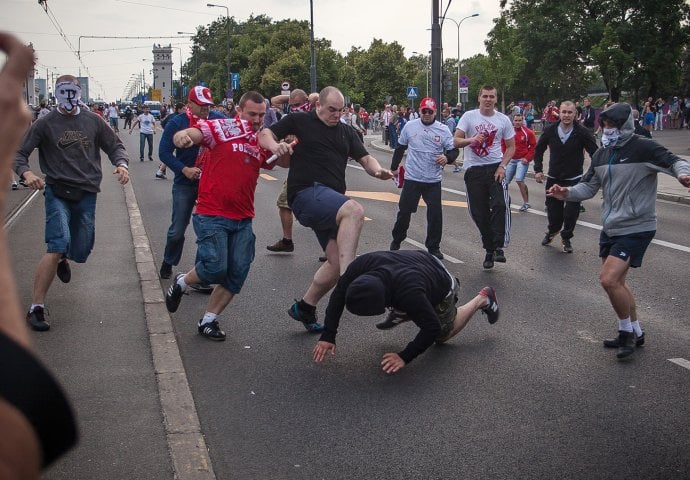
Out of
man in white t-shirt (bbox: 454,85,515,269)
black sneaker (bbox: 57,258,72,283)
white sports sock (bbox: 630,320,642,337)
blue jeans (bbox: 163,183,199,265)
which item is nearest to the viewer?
white sports sock (bbox: 630,320,642,337)

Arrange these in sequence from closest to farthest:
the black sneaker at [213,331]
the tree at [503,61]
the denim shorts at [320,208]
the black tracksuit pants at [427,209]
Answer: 1. the black sneaker at [213,331]
2. the denim shorts at [320,208]
3. the black tracksuit pants at [427,209]
4. the tree at [503,61]

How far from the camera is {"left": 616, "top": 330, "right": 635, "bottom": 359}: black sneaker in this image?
20.9 ft

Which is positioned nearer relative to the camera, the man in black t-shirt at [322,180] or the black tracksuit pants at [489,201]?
the man in black t-shirt at [322,180]

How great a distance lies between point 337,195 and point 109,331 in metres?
2.11

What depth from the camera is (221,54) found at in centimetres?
10306

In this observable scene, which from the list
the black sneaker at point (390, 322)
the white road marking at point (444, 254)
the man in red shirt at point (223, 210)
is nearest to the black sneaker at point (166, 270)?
the man in red shirt at point (223, 210)

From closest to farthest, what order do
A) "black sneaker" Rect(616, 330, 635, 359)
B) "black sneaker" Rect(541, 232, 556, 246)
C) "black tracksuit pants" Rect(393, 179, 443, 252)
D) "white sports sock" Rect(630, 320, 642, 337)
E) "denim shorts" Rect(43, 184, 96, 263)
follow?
"black sneaker" Rect(616, 330, 635, 359), "white sports sock" Rect(630, 320, 642, 337), "denim shorts" Rect(43, 184, 96, 263), "black tracksuit pants" Rect(393, 179, 443, 252), "black sneaker" Rect(541, 232, 556, 246)

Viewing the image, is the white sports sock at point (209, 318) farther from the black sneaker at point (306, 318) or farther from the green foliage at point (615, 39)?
the green foliage at point (615, 39)

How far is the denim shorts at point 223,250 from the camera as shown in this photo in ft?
21.8

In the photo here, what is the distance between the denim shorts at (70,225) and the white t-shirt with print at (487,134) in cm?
460

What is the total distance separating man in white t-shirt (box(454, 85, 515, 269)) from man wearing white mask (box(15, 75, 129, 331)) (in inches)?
172

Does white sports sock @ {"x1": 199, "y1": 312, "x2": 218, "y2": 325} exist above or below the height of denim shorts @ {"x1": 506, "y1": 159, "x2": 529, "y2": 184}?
below

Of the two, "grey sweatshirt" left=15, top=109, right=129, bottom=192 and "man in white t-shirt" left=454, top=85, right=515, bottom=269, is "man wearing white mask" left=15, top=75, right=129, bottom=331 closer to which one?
"grey sweatshirt" left=15, top=109, right=129, bottom=192

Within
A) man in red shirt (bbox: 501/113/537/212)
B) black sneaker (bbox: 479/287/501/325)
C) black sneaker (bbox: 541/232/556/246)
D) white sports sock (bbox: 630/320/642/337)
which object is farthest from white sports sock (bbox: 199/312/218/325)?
man in red shirt (bbox: 501/113/537/212)
